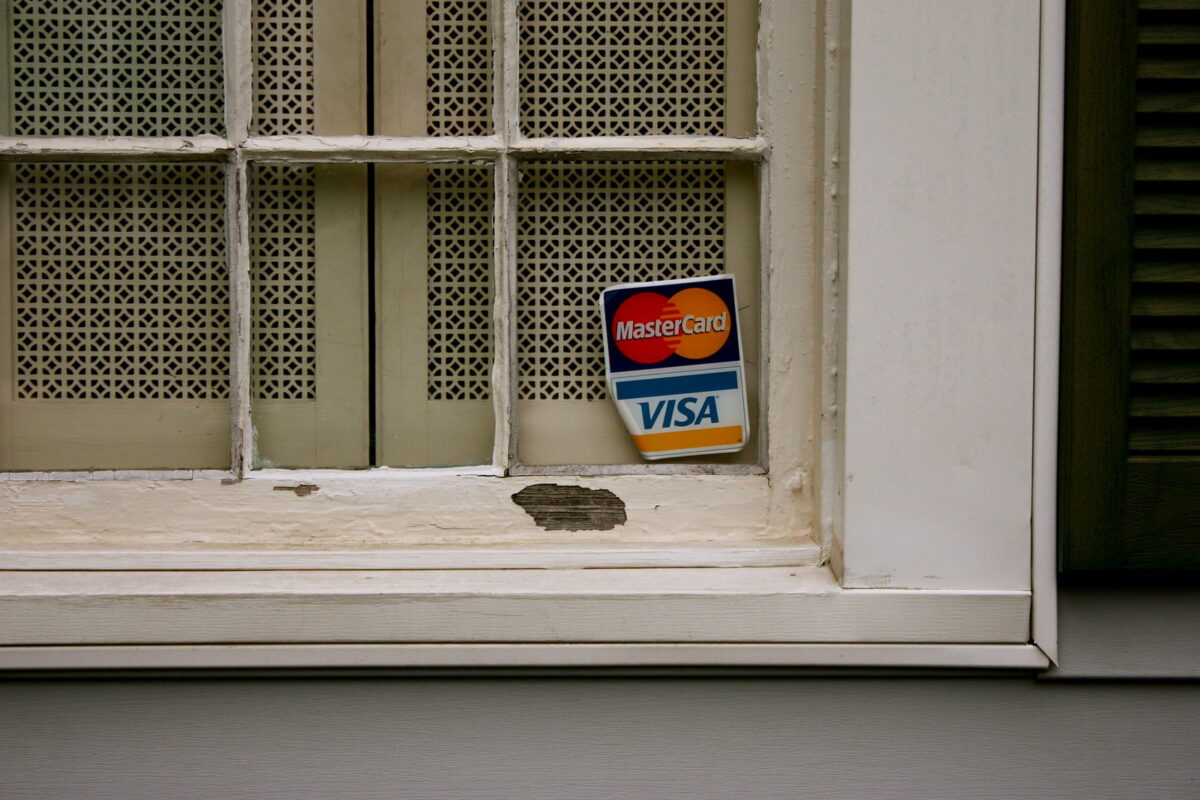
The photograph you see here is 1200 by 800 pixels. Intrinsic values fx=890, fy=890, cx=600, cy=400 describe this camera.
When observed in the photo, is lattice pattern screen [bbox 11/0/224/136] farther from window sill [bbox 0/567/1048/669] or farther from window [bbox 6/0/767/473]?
window sill [bbox 0/567/1048/669]

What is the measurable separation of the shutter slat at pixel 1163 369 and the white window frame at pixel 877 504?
11 centimetres

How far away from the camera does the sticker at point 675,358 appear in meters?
1.32

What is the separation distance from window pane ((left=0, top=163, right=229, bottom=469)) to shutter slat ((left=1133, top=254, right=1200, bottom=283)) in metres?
1.29

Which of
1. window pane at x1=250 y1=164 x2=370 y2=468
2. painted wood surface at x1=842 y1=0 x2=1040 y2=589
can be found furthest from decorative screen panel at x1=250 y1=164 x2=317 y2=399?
painted wood surface at x1=842 y1=0 x2=1040 y2=589

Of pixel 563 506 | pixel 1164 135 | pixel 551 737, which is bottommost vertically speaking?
pixel 551 737

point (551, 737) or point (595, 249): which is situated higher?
point (595, 249)

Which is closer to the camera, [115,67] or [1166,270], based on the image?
[1166,270]

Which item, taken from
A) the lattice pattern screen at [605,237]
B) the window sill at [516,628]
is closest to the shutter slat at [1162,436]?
the window sill at [516,628]

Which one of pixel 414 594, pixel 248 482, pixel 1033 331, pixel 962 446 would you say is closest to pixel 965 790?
pixel 962 446

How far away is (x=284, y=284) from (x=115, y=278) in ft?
0.83

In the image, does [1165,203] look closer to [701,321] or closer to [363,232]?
[701,321]

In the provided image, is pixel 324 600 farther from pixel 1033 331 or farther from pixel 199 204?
pixel 1033 331

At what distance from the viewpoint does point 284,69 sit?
1.32m

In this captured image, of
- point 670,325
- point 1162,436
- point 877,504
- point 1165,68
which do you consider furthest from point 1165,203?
point 670,325
